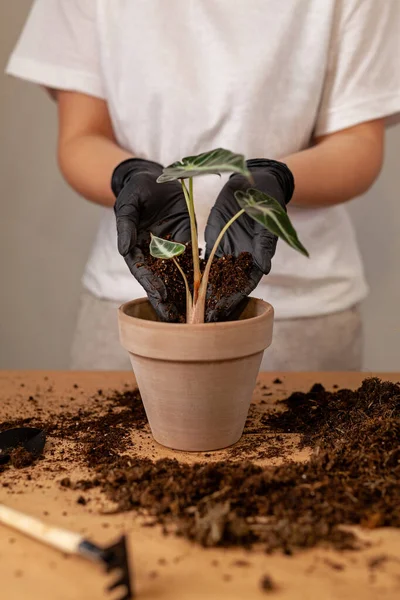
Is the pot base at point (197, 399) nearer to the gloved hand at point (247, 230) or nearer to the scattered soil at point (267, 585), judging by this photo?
the gloved hand at point (247, 230)

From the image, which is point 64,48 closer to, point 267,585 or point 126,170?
point 126,170

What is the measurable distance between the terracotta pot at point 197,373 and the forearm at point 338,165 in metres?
0.40

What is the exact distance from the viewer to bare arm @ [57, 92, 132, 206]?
134cm

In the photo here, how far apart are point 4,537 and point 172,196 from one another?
59 centimetres

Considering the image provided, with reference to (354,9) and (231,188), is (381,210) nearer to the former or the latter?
(354,9)

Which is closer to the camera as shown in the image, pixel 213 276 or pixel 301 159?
pixel 213 276

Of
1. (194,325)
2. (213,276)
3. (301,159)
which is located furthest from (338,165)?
(194,325)

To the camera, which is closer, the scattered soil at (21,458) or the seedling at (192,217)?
the seedling at (192,217)

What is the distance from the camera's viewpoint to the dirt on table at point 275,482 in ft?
2.24

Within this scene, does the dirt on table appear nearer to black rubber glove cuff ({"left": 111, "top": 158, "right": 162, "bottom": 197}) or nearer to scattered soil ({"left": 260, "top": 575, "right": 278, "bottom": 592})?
scattered soil ({"left": 260, "top": 575, "right": 278, "bottom": 592})

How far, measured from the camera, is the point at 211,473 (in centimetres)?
79

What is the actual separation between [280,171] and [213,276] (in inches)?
9.6

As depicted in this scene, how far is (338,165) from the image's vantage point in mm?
1302

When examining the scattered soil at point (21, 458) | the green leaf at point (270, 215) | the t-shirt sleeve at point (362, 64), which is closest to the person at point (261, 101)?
the t-shirt sleeve at point (362, 64)
